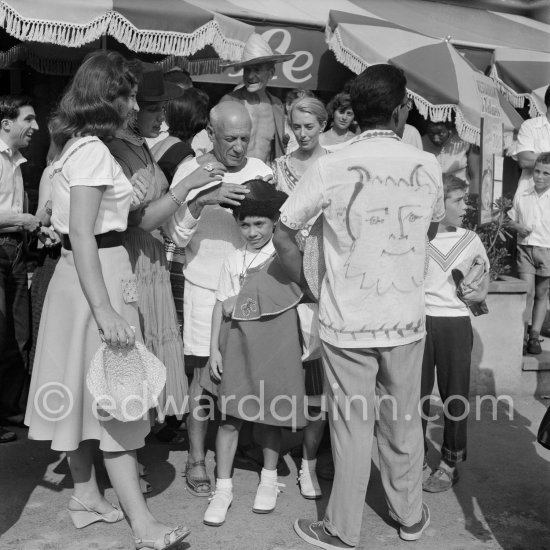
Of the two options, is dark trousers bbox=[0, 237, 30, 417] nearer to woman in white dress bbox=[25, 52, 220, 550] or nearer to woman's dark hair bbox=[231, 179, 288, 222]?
woman in white dress bbox=[25, 52, 220, 550]

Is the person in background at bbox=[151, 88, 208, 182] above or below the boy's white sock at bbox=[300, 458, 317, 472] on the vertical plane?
above

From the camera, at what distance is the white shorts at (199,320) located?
3781 mm

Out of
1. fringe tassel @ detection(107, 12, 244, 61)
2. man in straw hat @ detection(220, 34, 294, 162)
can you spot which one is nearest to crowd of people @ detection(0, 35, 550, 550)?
fringe tassel @ detection(107, 12, 244, 61)

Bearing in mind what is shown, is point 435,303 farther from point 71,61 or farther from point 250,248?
point 71,61

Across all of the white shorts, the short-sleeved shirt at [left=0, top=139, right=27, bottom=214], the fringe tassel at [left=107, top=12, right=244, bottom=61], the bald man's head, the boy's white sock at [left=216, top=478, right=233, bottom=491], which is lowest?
the boy's white sock at [left=216, top=478, right=233, bottom=491]

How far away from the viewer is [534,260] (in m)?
6.12

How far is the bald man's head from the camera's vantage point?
3660mm

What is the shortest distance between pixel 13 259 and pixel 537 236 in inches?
151

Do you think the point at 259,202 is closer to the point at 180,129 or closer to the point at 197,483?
the point at 180,129

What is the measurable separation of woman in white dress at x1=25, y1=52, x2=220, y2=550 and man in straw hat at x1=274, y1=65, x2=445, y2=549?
65 cm

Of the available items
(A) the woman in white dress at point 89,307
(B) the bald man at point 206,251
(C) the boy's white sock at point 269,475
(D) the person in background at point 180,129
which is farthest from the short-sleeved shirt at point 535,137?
(A) the woman in white dress at point 89,307

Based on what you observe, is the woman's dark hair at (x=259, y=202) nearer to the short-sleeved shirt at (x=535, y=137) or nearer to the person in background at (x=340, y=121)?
the person in background at (x=340, y=121)

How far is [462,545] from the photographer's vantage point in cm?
331

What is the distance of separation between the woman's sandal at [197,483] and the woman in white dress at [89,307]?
1.85ft
